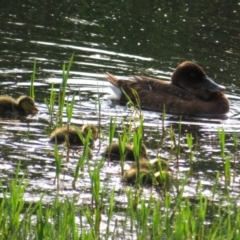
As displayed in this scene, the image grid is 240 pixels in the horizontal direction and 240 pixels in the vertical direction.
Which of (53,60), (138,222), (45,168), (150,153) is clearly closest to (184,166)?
(150,153)

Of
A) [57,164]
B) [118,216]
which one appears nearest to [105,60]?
[57,164]

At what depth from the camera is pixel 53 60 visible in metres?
10.5

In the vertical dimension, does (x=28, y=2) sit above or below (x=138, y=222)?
above

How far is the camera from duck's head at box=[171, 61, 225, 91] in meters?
9.97

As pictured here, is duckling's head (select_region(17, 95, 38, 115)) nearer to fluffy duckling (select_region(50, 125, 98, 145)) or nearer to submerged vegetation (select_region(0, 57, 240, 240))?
fluffy duckling (select_region(50, 125, 98, 145))

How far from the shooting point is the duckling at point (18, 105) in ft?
27.1

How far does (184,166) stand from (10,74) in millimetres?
3230

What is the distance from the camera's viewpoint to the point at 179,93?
9828 mm

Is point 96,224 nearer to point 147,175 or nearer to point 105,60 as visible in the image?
point 147,175

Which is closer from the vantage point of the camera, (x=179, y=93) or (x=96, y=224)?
(x=96, y=224)

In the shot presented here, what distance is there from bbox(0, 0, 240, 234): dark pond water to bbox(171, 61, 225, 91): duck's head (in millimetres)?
322

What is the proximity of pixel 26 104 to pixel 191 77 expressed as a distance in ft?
8.09

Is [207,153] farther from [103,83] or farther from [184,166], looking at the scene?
[103,83]

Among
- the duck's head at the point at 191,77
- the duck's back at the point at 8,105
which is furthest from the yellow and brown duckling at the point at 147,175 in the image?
the duck's head at the point at 191,77
